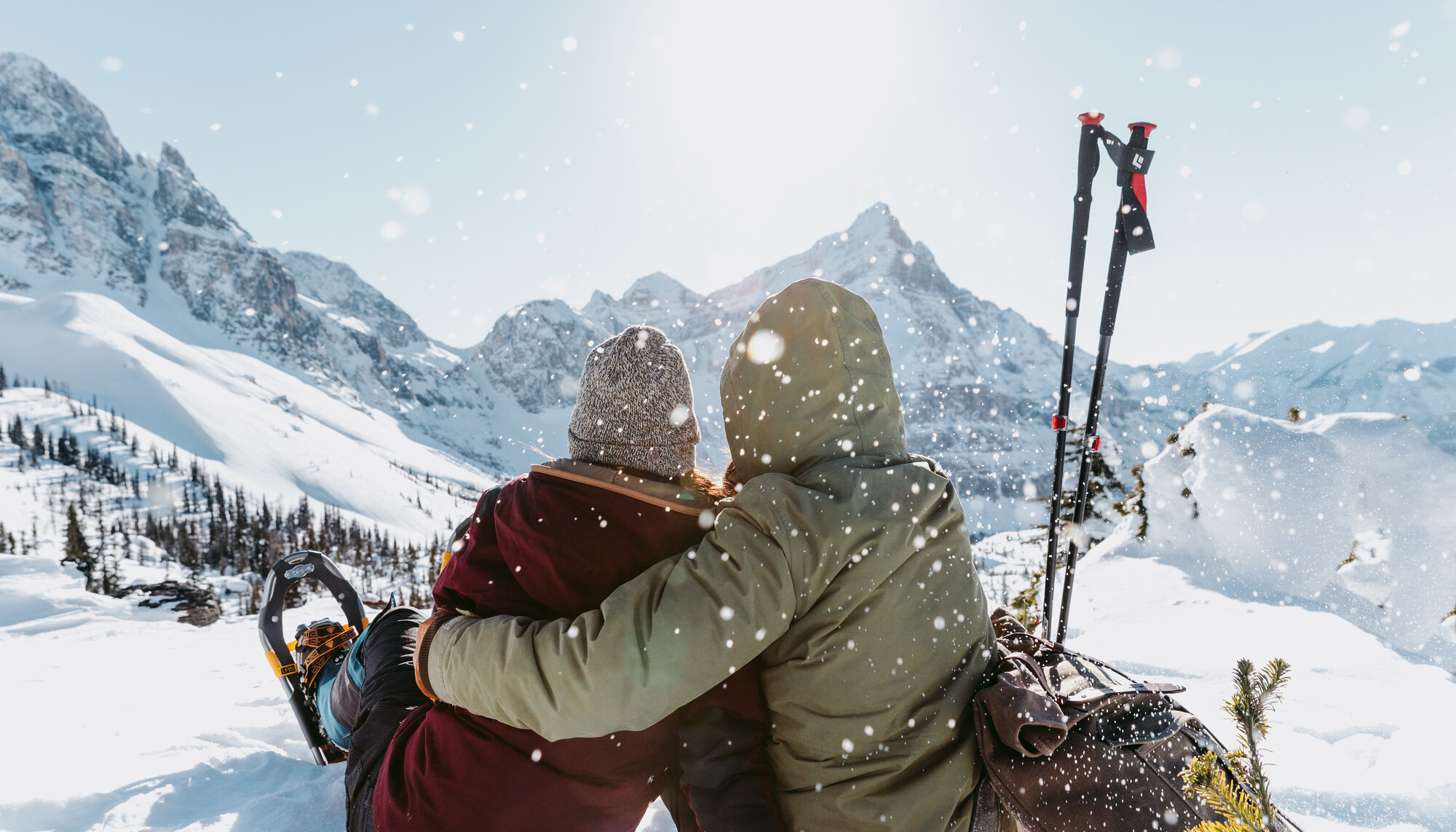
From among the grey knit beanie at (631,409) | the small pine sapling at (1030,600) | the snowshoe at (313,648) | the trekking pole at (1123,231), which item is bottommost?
the small pine sapling at (1030,600)

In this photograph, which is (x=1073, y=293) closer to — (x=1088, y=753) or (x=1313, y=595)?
(x=1088, y=753)

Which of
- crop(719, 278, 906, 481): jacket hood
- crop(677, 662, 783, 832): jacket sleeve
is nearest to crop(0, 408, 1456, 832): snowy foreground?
crop(677, 662, 783, 832): jacket sleeve

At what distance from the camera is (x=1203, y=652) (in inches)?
174

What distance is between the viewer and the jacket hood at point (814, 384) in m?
1.89

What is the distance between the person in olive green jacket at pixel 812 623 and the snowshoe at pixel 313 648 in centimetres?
200

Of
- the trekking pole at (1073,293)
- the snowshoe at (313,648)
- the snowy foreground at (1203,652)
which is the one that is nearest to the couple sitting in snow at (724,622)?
the snowy foreground at (1203,652)

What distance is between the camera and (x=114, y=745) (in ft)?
10.8

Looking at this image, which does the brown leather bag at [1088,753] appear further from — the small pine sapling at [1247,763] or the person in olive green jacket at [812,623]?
the small pine sapling at [1247,763]

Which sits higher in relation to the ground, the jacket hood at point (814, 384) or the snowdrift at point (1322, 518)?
the jacket hood at point (814, 384)

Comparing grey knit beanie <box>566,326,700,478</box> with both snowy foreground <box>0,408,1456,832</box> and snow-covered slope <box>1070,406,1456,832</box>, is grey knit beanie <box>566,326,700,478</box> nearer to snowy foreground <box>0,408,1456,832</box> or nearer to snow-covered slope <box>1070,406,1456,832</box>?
snowy foreground <box>0,408,1456,832</box>

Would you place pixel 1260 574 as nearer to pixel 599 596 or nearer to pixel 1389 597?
pixel 1389 597

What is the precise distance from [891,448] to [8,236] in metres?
277

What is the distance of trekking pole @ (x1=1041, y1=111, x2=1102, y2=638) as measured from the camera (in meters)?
3.55

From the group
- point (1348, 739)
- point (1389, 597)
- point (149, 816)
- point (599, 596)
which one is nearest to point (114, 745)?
point (149, 816)
